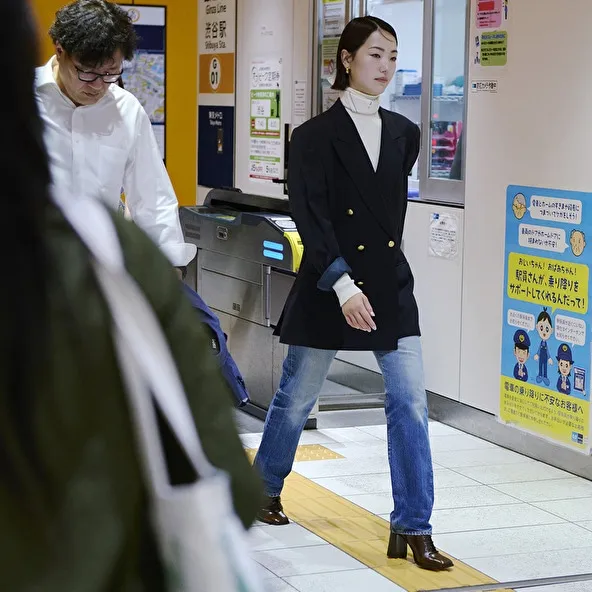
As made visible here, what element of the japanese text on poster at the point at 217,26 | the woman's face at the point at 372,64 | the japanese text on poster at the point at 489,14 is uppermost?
the japanese text on poster at the point at 217,26

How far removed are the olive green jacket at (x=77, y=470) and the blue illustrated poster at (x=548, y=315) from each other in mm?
4469

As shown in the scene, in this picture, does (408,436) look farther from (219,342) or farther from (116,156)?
(116,156)

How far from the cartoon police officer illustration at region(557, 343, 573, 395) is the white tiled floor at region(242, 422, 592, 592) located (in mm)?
357

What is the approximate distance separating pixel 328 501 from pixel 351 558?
27.9 inches

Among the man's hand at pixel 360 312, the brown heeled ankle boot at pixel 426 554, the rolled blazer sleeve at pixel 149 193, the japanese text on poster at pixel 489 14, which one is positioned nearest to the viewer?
the rolled blazer sleeve at pixel 149 193

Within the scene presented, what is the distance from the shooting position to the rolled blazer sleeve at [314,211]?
3.78 metres

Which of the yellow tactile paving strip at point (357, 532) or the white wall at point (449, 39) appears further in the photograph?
the white wall at point (449, 39)

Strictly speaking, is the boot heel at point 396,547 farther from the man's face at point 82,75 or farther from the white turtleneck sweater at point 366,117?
the man's face at point 82,75

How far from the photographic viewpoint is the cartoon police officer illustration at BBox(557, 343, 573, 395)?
518 cm

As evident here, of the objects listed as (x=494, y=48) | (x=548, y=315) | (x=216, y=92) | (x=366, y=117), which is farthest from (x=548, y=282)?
(x=216, y=92)

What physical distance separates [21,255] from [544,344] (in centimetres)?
484

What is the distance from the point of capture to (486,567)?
13.0 ft

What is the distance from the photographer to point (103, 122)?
306 cm

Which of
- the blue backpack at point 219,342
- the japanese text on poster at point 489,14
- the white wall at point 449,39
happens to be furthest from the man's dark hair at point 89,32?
the white wall at point 449,39
